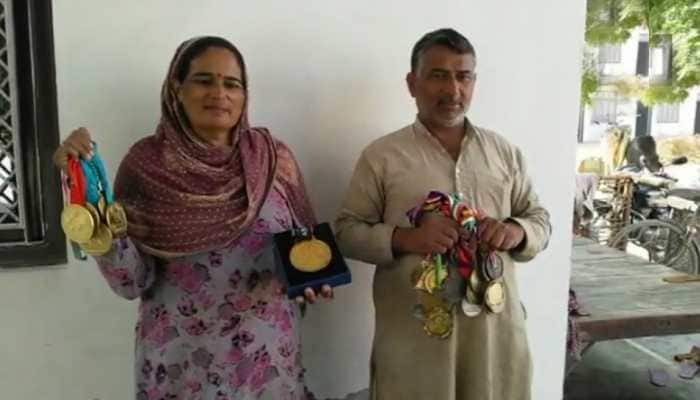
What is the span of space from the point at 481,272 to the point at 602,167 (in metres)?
7.51

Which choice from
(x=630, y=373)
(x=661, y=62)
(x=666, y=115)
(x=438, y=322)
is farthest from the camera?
(x=666, y=115)

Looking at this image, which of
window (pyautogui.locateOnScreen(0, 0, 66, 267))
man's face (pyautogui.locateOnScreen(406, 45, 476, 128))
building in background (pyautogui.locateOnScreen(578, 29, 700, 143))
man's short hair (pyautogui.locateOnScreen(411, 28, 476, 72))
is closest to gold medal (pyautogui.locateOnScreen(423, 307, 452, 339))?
man's face (pyautogui.locateOnScreen(406, 45, 476, 128))

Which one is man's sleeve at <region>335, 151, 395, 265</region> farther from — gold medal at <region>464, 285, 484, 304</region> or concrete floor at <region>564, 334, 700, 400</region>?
concrete floor at <region>564, 334, 700, 400</region>

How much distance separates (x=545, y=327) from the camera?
2207mm

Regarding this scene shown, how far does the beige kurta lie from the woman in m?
0.23

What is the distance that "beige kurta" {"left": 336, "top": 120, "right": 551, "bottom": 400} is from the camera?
1520mm

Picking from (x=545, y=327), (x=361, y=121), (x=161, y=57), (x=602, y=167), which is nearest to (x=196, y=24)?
(x=161, y=57)

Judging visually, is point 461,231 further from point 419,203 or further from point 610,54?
point 610,54

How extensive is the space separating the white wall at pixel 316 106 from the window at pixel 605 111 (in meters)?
7.84

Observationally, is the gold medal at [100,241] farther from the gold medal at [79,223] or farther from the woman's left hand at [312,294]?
the woman's left hand at [312,294]

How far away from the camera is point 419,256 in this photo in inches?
59.1

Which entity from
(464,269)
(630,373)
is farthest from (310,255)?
(630,373)

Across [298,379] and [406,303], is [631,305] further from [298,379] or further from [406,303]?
[298,379]

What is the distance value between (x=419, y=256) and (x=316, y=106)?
0.55 m
